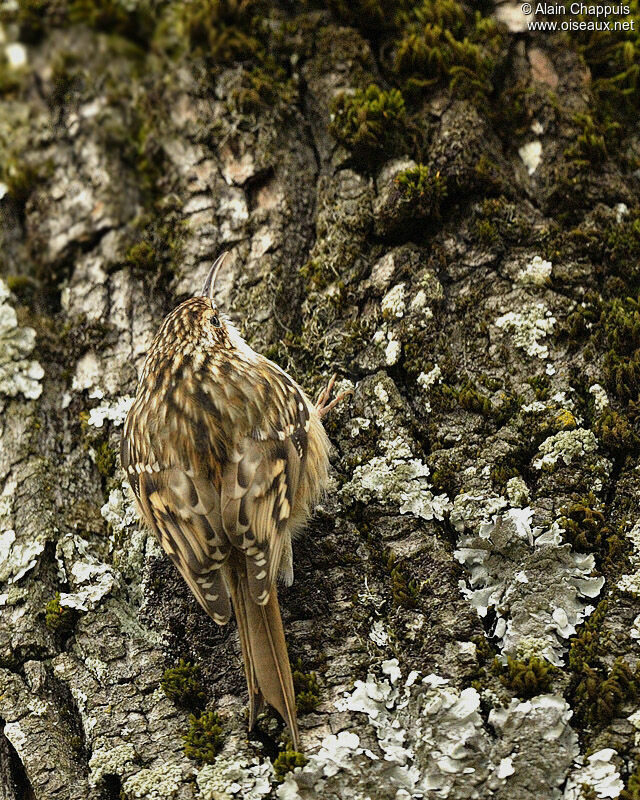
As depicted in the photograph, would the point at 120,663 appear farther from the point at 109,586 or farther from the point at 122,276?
the point at 122,276

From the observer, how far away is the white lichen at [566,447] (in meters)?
2.76

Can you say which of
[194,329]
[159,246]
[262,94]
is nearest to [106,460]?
[194,329]

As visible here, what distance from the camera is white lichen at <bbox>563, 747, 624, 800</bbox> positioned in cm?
217

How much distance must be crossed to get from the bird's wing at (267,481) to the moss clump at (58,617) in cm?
66

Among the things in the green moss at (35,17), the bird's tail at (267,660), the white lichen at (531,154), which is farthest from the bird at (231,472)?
the green moss at (35,17)

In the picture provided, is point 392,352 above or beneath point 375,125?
beneath

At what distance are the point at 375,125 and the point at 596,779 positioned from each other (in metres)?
2.46

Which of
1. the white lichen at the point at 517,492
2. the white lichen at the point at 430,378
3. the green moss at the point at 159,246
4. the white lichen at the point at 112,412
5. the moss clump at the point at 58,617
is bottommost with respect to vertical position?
the moss clump at the point at 58,617

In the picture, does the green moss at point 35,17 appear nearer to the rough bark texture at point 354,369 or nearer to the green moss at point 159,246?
the rough bark texture at point 354,369

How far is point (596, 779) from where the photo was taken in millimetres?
2199

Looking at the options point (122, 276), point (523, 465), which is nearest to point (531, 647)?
point (523, 465)

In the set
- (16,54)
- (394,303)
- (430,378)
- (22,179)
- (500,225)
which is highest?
(16,54)

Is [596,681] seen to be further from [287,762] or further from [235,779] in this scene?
[235,779]

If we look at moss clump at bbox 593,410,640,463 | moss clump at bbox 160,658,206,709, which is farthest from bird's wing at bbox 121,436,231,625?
moss clump at bbox 593,410,640,463
